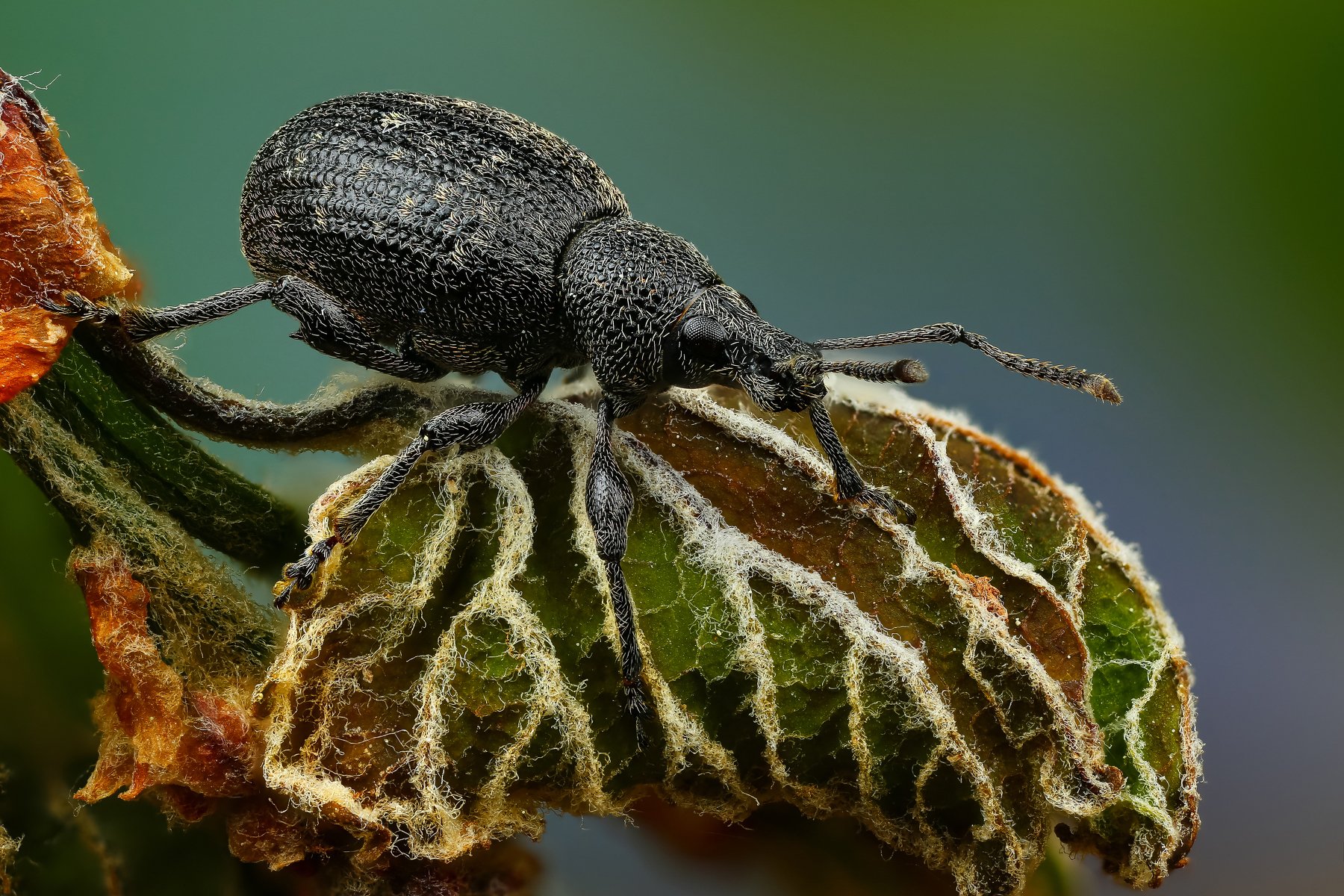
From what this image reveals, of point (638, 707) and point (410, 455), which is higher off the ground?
point (410, 455)

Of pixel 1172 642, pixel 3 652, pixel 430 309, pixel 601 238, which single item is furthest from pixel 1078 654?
pixel 3 652

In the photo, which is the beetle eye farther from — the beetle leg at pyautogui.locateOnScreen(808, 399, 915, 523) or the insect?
the beetle leg at pyautogui.locateOnScreen(808, 399, 915, 523)

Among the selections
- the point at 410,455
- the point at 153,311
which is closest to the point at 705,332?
the point at 410,455

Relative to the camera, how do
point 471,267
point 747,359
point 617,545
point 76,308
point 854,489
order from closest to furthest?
point 76,308 < point 617,545 < point 854,489 < point 747,359 < point 471,267

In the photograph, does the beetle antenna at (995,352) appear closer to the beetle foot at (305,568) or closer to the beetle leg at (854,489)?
the beetle leg at (854,489)

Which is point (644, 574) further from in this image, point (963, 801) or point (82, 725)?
point (82, 725)

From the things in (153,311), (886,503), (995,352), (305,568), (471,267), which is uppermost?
(995,352)

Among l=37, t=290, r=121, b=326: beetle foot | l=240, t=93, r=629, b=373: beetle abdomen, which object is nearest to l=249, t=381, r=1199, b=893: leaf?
l=37, t=290, r=121, b=326: beetle foot

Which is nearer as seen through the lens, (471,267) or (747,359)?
(747,359)

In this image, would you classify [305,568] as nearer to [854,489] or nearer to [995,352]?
[854,489]
